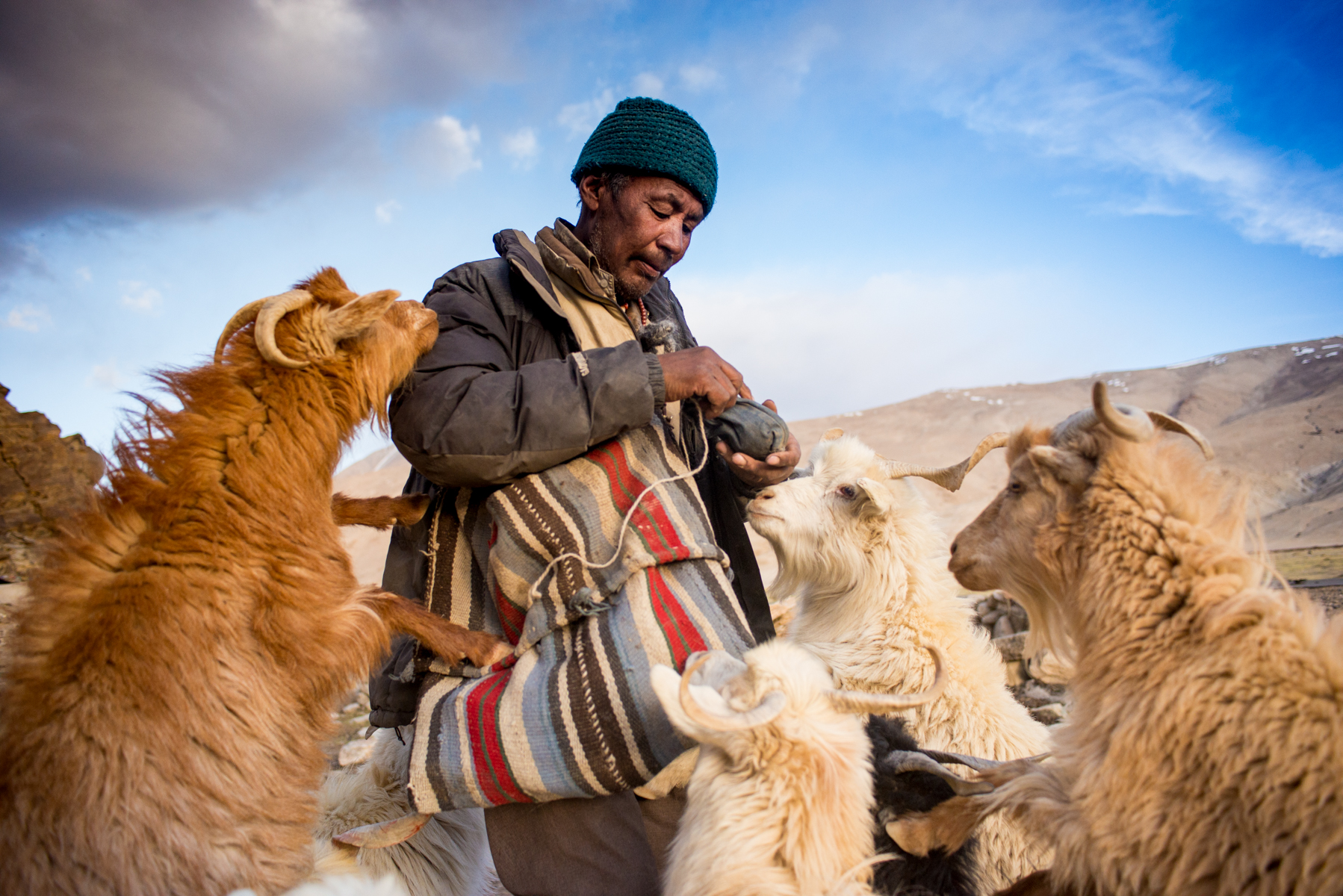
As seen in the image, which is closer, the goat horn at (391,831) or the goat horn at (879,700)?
the goat horn at (879,700)

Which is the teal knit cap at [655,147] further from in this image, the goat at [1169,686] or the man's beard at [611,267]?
the goat at [1169,686]

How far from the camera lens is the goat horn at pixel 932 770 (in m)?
1.79

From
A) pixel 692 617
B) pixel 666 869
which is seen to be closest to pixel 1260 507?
pixel 692 617

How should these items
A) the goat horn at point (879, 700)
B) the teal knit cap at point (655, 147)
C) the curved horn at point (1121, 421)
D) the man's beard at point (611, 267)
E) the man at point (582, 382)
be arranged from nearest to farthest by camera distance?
the curved horn at point (1121, 421) < the goat horn at point (879, 700) < the man at point (582, 382) < the teal knit cap at point (655, 147) < the man's beard at point (611, 267)

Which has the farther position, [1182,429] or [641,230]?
[641,230]

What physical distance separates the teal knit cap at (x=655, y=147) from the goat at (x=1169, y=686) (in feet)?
6.02

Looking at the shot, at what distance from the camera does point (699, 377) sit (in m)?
2.40

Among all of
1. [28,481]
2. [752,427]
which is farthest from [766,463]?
[28,481]

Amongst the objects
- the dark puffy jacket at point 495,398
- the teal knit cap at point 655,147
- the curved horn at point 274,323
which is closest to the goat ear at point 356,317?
the curved horn at point 274,323

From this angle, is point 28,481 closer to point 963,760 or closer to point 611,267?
point 611,267

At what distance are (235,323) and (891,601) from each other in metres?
2.80

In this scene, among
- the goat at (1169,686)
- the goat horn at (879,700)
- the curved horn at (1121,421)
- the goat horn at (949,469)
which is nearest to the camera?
the goat at (1169,686)

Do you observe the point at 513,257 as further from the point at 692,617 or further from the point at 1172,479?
the point at 1172,479

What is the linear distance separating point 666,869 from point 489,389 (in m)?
1.48
